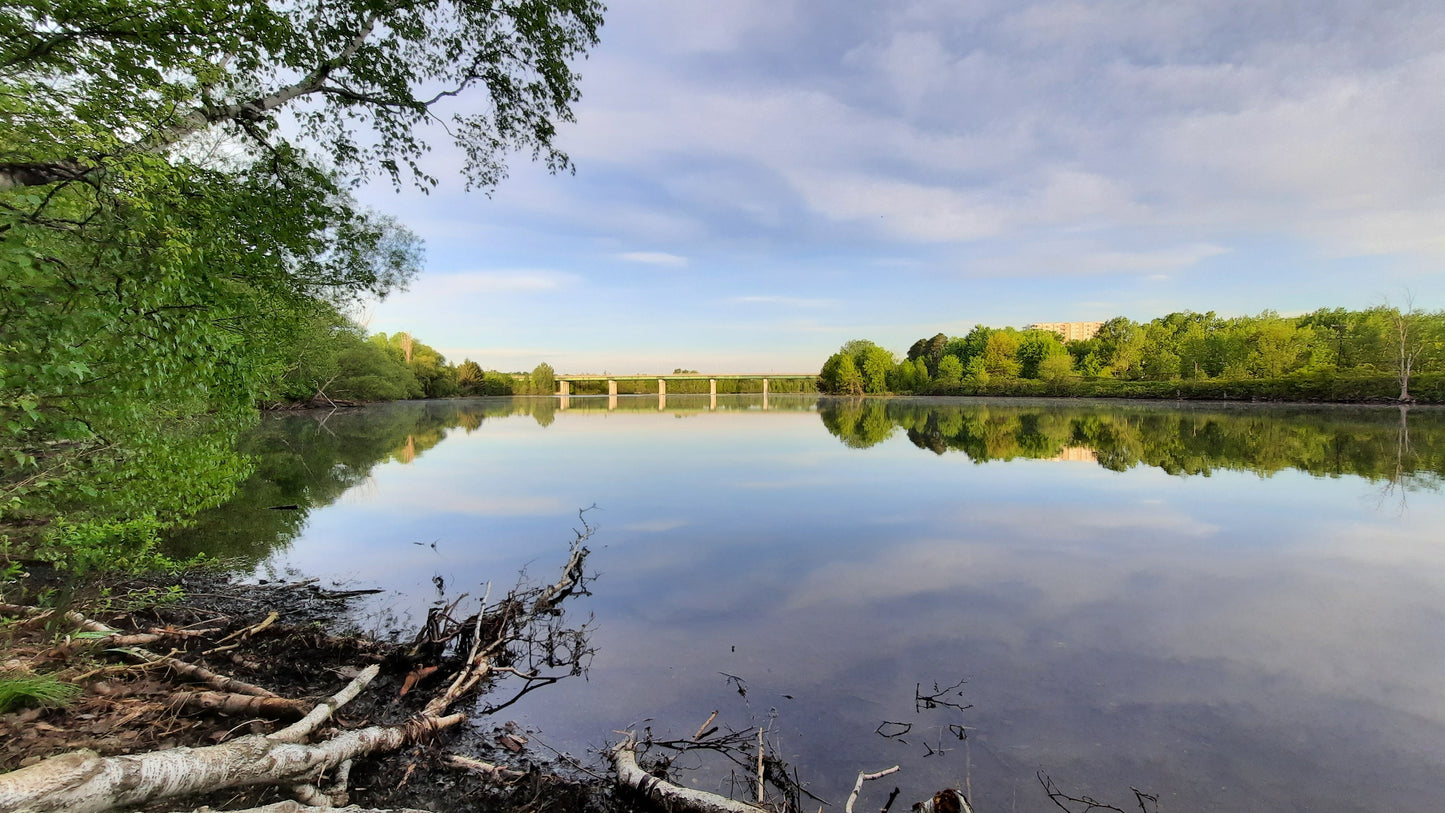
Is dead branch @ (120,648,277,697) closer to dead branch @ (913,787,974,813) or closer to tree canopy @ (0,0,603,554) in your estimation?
tree canopy @ (0,0,603,554)

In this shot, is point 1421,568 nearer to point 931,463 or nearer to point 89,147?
point 931,463

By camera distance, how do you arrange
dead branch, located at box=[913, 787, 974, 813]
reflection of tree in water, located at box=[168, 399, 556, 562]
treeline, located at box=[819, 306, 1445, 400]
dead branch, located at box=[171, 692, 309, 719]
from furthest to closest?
treeline, located at box=[819, 306, 1445, 400], reflection of tree in water, located at box=[168, 399, 556, 562], dead branch, located at box=[171, 692, 309, 719], dead branch, located at box=[913, 787, 974, 813]

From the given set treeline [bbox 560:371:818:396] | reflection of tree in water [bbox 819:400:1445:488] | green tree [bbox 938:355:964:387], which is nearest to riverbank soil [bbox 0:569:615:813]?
reflection of tree in water [bbox 819:400:1445:488]

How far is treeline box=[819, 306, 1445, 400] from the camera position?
2549 inches

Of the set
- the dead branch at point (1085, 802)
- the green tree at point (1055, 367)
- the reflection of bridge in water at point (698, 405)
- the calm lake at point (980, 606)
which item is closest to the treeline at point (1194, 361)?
the green tree at point (1055, 367)

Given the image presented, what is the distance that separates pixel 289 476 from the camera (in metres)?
21.4

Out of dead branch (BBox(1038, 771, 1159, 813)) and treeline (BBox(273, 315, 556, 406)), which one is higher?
treeline (BBox(273, 315, 556, 406))

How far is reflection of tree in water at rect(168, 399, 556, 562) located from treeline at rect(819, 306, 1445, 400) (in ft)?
286

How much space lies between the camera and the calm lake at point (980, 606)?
5277 mm

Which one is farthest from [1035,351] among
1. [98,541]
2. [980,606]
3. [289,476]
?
[98,541]

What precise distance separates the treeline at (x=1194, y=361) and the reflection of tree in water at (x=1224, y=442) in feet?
69.6

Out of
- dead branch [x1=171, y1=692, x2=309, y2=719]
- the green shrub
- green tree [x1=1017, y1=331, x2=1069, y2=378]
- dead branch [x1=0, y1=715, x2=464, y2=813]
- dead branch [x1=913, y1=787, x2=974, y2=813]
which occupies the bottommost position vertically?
dead branch [x1=913, y1=787, x2=974, y2=813]

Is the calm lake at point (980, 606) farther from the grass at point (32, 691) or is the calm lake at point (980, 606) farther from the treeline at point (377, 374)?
the treeline at point (377, 374)

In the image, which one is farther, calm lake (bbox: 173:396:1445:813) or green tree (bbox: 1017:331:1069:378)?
green tree (bbox: 1017:331:1069:378)
